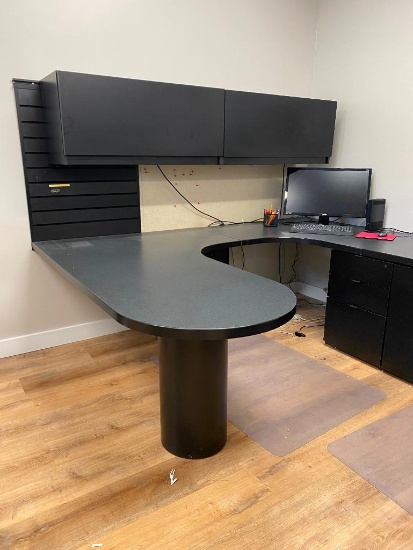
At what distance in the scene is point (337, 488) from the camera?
160 centimetres

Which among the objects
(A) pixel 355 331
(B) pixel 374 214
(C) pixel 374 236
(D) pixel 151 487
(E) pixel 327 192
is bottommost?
(D) pixel 151 487

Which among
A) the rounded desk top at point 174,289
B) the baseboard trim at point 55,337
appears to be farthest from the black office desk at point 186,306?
the baseboard trim at point 55,337

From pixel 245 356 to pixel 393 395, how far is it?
0.91m

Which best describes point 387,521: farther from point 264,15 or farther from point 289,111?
point 264,15

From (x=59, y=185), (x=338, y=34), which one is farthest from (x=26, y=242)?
(x=338, y=34)

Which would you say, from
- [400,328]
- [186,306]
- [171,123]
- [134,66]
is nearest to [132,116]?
[171,123]

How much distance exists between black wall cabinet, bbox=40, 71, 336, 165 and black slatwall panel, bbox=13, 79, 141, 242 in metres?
0.11

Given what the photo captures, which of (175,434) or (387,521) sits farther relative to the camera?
(175,434)

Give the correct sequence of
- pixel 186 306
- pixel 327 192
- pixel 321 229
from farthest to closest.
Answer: pixel 327 192
pixel 321 229
pixel 186 306

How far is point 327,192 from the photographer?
3.05 metres

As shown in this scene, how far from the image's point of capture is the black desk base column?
1.61 meters

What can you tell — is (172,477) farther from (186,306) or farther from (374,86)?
(374,86)

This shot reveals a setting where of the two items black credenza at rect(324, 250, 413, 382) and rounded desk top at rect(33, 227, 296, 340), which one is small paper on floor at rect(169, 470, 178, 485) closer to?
rounded desk top at rect(33, 227, 296, 340)

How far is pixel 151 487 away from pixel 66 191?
6.01ft
